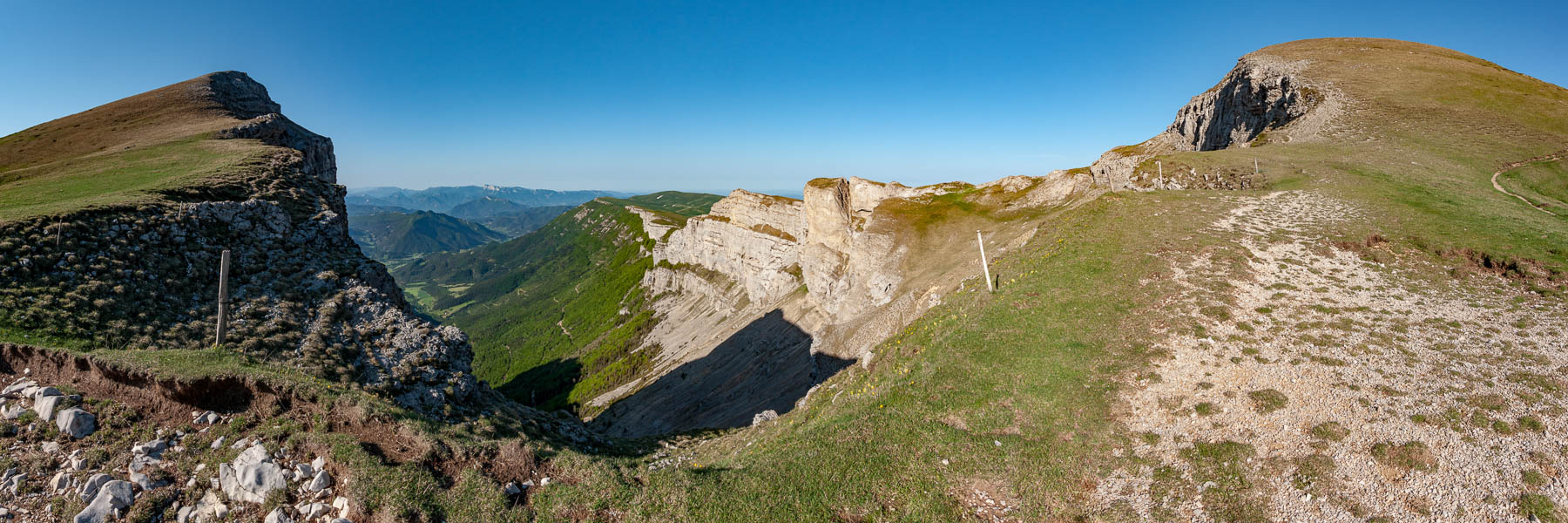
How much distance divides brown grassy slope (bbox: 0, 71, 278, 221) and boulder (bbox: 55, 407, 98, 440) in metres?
15.3

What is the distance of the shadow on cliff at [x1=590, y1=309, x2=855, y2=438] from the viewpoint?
5178 cm

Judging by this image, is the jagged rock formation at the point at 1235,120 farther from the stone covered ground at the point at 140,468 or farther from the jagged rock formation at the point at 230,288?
the stone covered ground at the point at 140,468

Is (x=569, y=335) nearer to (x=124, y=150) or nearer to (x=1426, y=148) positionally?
(x=124, y=150)

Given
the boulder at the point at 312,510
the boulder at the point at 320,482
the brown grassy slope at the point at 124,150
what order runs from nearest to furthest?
the boulder at the point at 312,510, the boulder at the point at 320,482, the brown grassy slope at the point at 124,150

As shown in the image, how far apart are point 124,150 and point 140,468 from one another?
53136mm

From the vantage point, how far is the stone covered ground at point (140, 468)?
30.2 feet

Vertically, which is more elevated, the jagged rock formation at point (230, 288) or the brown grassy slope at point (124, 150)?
the brown grassy slope at point (124, 150)

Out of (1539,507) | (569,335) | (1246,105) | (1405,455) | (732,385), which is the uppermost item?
(1246,105)

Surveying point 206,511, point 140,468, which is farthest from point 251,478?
point 140,468

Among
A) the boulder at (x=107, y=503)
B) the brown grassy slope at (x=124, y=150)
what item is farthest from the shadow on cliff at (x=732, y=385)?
the brown grassy slope at (x=124, y=150)

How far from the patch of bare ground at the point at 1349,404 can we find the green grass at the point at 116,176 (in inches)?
1514

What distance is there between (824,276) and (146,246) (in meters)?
57.3

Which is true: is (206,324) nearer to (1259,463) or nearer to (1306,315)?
(1259,463)

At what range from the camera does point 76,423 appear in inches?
416
